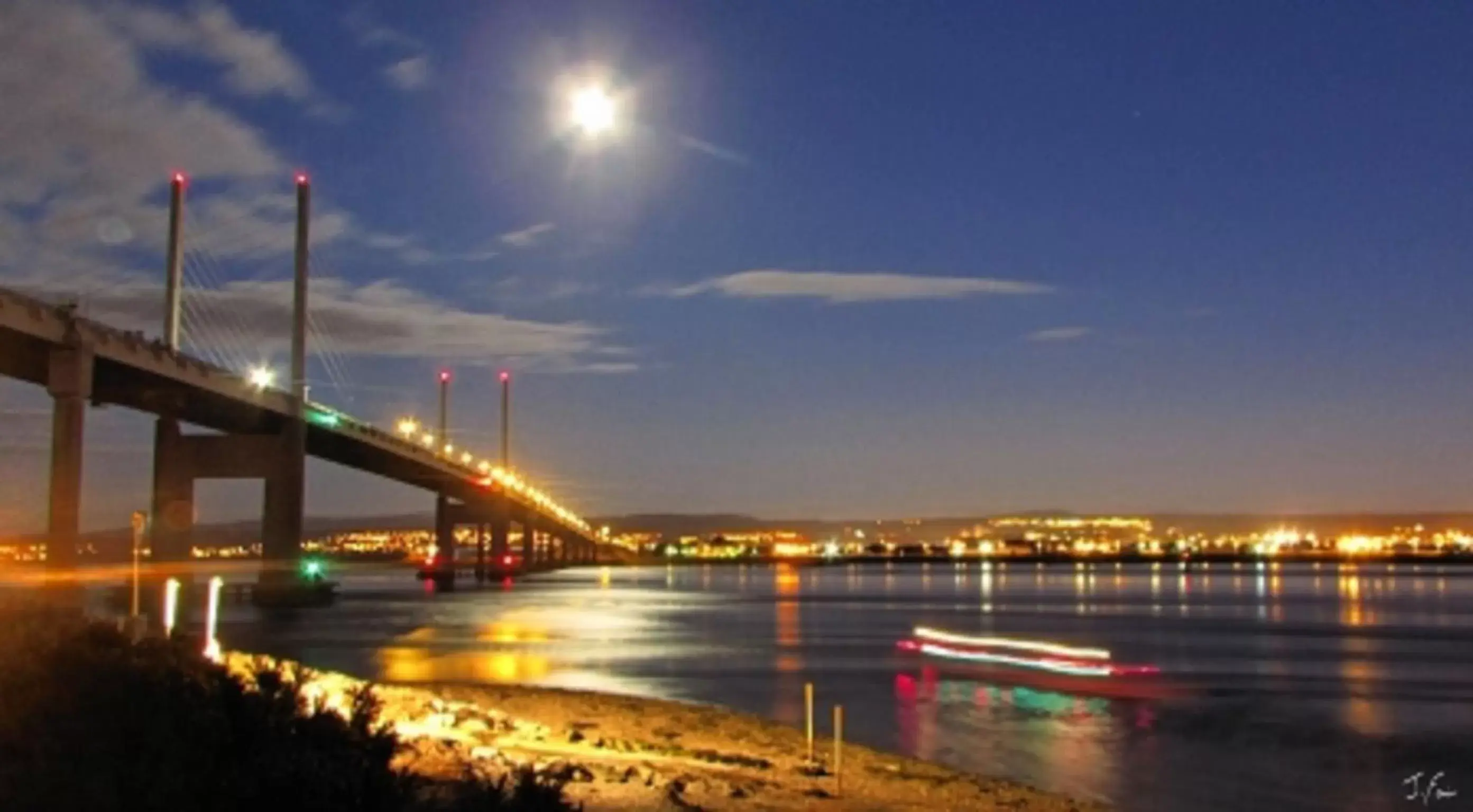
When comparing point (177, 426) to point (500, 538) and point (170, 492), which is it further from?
point (500, 538)

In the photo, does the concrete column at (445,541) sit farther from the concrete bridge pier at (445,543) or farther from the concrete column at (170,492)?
the concrete column at (170,492)

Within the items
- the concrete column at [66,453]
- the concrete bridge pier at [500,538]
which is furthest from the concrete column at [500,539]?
the concrete column at [66,453]

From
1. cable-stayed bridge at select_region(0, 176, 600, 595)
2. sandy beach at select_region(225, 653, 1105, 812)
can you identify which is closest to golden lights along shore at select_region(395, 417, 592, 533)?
cable-stayed bridge at select_region(0, 176, 600, 595)

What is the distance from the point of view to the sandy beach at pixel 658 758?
58.1ft

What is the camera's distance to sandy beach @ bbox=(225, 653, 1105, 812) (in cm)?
1770

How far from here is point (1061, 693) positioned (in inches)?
1663

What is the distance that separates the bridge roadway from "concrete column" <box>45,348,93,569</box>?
4 centimetres

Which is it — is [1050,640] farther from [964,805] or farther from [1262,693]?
[964,805]

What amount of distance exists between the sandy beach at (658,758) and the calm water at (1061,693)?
3239mm

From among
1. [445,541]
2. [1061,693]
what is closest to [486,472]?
[445,541]

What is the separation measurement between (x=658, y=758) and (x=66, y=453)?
42740 mm

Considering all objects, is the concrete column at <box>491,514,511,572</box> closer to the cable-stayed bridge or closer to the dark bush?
the cable-stayed bridge

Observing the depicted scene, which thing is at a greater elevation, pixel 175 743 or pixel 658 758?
pixel 175 743

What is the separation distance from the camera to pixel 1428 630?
83375 mm
